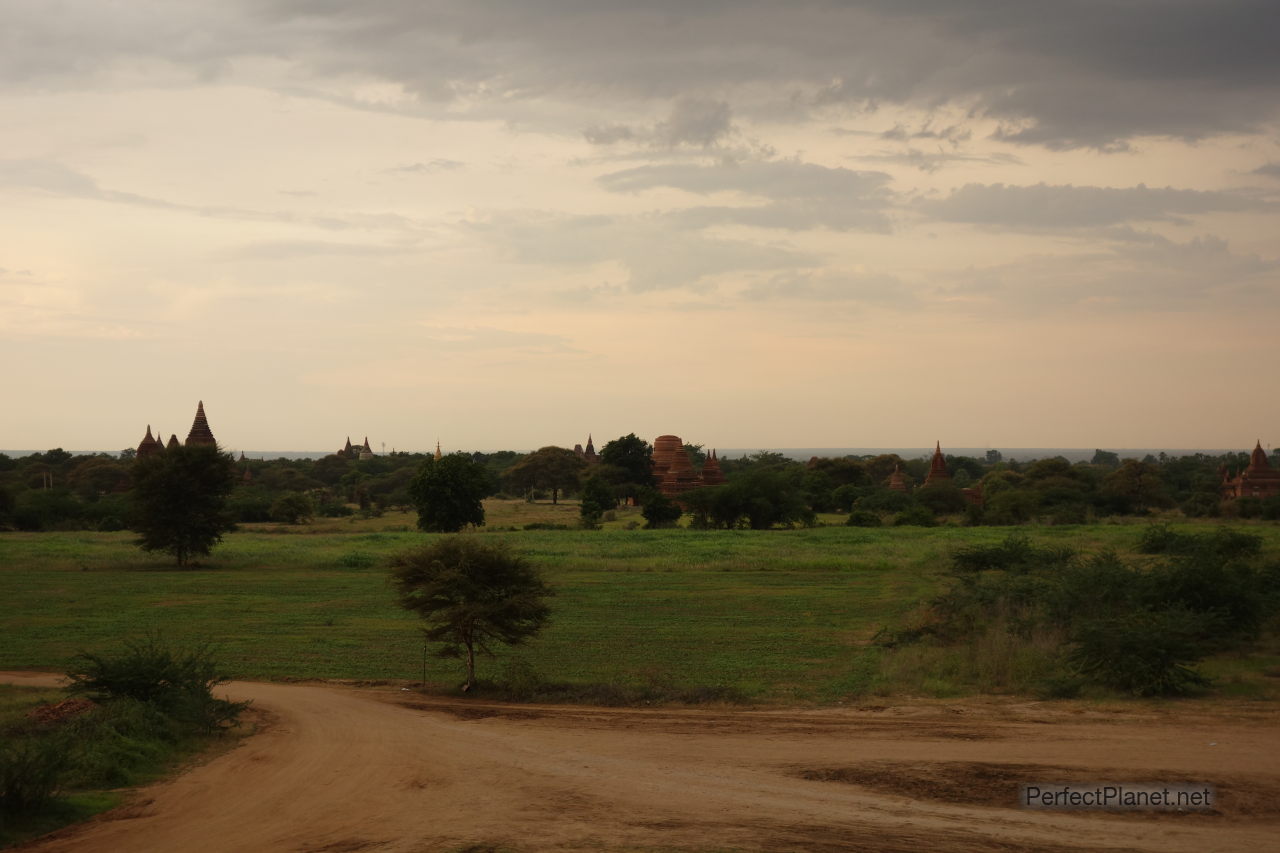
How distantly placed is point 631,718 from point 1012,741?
20.2 feet

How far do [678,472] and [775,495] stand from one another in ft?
57.5

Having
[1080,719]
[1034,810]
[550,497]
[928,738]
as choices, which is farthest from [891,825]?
[550,497]

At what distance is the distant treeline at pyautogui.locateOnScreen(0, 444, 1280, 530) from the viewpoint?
67188 mm

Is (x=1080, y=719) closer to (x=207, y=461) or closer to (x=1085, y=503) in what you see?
(x=207, y=461)

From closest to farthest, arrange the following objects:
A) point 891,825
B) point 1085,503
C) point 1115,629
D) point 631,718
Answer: point 891,825 < point 631,718 < point 1115,629 < point 1085,503

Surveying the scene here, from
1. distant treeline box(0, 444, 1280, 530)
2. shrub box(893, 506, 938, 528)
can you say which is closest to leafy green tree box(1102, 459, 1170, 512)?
distant treeline box(0, 444, 1280, 530)

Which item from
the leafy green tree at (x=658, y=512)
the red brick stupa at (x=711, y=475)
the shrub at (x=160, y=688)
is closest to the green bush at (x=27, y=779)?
the shrub at (x=160, y=688)

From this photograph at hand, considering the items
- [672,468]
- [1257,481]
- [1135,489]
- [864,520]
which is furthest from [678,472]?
[1257,481]

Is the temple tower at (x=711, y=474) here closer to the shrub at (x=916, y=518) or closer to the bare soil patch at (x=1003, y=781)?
the shrub at (x=916, y=518)

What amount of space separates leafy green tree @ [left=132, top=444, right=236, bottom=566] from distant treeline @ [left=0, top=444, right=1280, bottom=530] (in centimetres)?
126

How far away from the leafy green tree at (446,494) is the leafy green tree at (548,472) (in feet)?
151

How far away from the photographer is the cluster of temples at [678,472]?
270 ft

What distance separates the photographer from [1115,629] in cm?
1967

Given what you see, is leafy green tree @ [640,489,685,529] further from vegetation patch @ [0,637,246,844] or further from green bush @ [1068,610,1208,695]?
vegetation patch @ [0,637,246,844]
